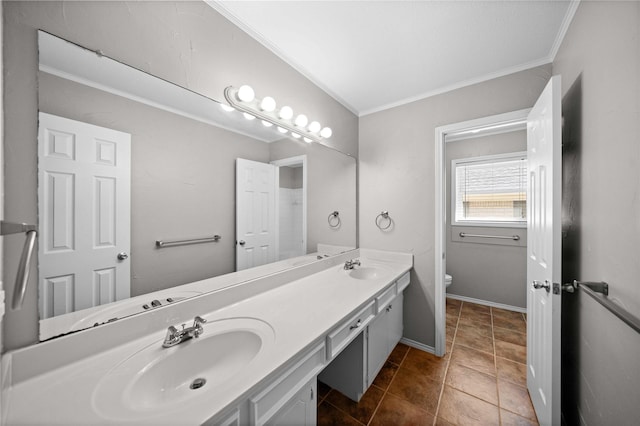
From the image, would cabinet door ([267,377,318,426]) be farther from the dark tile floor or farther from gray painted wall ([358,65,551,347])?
gray painted wall ([358,65,551,347])

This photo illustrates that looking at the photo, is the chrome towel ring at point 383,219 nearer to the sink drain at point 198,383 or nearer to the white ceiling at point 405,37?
the white ceiling at point 405,37

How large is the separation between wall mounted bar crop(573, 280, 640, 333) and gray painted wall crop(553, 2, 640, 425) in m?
0.03

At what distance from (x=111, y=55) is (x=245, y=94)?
580 millimetres

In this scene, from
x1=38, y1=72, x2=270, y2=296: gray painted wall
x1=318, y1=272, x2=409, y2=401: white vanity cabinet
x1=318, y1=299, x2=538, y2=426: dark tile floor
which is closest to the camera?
x1=38, y1=72, x2=270, y2=296: gray painted wall

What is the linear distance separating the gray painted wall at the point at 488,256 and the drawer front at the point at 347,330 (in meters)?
2.39

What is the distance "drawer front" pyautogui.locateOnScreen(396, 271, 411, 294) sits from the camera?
1.96 metres

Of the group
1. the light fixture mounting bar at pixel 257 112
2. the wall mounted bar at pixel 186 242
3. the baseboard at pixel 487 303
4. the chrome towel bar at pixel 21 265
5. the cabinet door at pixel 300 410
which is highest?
the light fixture mounting bar at pixel 257 112

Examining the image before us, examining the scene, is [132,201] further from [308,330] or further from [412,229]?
[412,229]

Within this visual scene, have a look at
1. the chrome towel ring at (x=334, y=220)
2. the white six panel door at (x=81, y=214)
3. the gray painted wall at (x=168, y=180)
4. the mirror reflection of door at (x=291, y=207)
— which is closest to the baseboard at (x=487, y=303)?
the chrome towel ring at (x=334, y=220)

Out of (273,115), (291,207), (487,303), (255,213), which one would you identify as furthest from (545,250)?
(487,303)

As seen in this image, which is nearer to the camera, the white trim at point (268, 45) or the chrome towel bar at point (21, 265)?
the chrome towel bar at point (21, 265)

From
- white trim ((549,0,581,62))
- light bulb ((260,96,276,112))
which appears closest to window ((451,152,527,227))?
white trim ((549,0,581,62))

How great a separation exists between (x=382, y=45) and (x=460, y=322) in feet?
9.30

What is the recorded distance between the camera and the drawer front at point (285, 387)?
0.75 m
